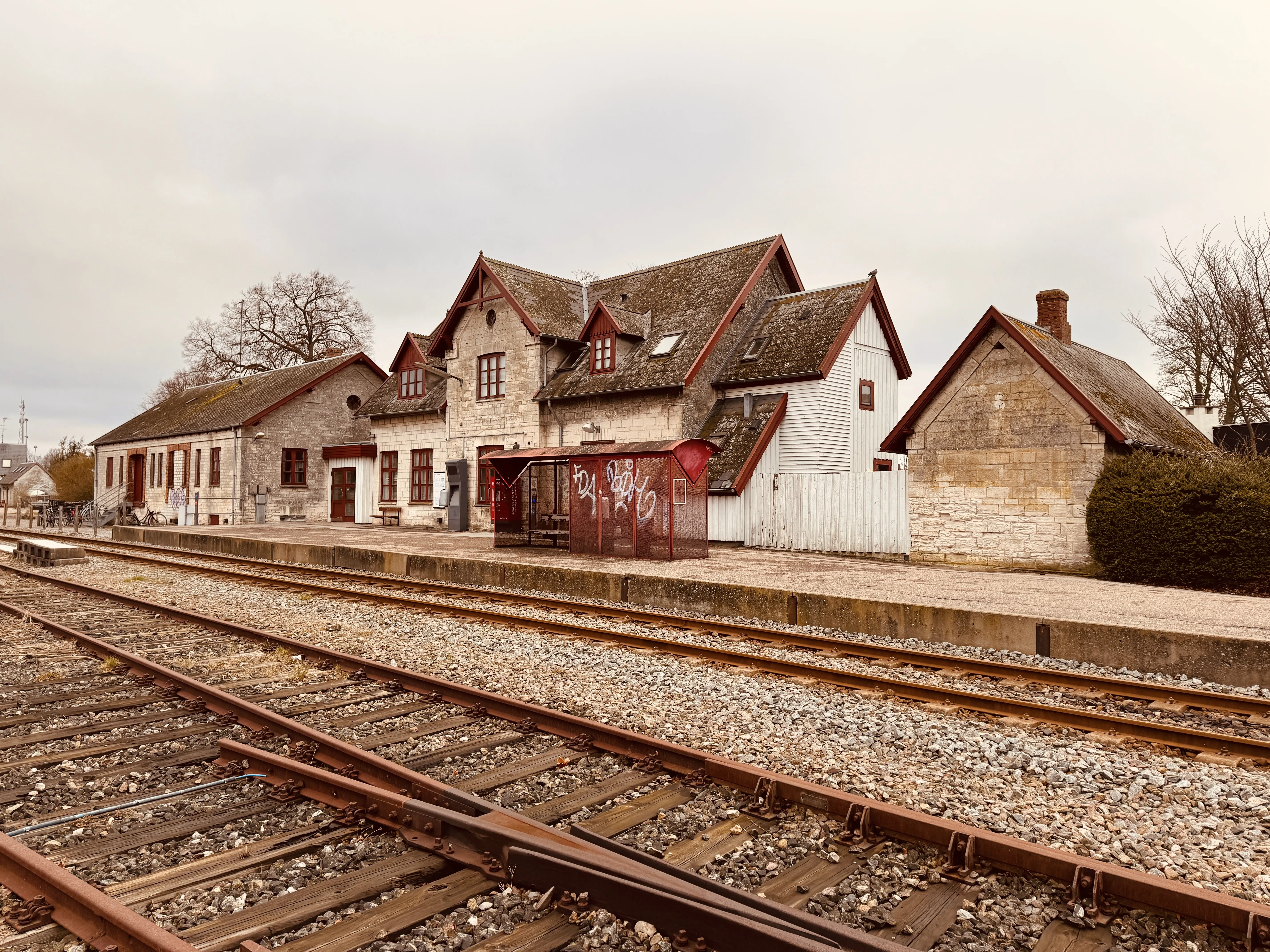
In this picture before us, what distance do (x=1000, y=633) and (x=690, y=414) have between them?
577 inches

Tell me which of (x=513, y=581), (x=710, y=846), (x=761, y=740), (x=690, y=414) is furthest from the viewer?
(x=690, y=414)

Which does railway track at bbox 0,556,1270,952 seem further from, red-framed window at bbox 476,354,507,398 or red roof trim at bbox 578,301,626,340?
red-framed window at bbox 476,354,507,398

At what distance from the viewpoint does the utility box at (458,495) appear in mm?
28016

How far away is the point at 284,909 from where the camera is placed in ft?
10.8

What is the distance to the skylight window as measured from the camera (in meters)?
24.8

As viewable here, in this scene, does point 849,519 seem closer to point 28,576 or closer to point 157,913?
point 28,576

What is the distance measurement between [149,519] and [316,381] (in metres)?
9.35

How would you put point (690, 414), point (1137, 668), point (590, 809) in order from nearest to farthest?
point (590, 809)
point (1137, 668)
point (690, 414)

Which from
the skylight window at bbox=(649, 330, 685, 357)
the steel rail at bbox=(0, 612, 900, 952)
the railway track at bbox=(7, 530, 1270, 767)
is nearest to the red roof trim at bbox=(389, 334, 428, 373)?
the skylight window at bbox=(649, 330, 685, 357)

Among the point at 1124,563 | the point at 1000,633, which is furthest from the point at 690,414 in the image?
the point at 1000,633

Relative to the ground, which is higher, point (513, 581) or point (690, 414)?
point (690, 414)

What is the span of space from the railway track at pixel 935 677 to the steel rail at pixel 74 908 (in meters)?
5.54

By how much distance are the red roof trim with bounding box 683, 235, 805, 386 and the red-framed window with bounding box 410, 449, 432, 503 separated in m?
11.9

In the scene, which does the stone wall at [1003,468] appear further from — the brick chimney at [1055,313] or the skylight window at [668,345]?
the skylight window at [668,345]
